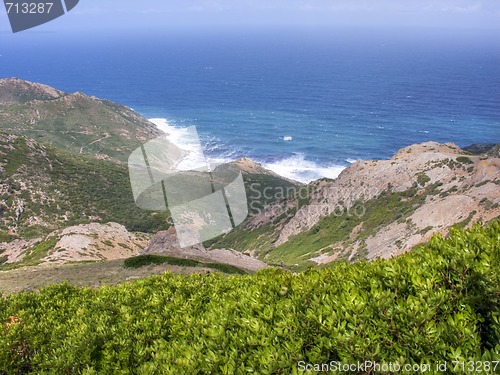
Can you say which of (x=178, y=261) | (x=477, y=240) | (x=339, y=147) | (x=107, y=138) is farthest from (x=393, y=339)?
(x=107, y=138)

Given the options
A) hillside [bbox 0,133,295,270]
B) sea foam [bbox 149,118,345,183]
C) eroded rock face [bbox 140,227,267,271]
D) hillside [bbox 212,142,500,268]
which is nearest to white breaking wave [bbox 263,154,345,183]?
sea foam [bbox 149,118,345,183]

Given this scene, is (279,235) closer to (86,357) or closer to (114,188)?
(114,188)

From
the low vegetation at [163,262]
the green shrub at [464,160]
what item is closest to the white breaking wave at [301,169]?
the green shrub at [464,160]

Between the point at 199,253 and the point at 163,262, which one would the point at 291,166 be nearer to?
the point at 199,253

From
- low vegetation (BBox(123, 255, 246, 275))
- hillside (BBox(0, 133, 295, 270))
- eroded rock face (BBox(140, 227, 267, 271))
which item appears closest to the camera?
low vegetation (BBox(123, 255, 246, 275))

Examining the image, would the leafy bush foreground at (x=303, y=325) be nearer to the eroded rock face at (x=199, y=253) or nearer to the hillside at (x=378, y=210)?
the eroded rock face at (x=199, y=253)

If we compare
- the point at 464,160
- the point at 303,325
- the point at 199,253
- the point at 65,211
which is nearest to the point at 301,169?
the point at 464,160

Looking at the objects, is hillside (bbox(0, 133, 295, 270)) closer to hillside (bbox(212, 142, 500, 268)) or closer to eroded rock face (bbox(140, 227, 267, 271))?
eroded rock face (bbox(140, 227, 267, 271))
